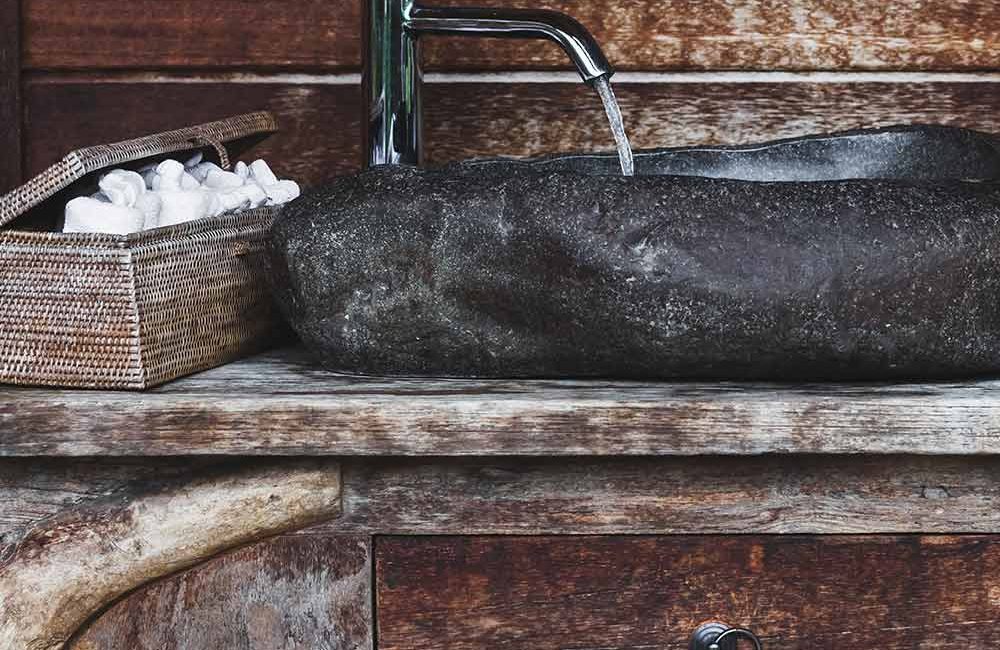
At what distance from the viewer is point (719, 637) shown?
2.36 feet

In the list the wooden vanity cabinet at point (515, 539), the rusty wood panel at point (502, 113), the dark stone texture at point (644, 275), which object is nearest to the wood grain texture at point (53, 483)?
the wooden vanity cabinet at point (515, 539)

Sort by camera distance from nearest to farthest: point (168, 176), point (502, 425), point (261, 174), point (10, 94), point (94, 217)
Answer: point (502, 425), point (94, 217), point (168, 176), point (261, 174), point (10, 94)

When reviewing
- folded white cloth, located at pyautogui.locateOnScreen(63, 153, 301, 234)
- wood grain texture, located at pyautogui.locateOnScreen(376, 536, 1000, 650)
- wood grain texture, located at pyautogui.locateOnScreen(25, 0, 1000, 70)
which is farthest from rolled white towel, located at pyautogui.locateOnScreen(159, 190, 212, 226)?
wood grain texture, located at pyautogui.locateOnScreen(25, 0, 1000, 70)

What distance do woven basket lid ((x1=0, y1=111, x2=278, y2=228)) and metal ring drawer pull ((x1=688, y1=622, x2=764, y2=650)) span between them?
0.52 metres

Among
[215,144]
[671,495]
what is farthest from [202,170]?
[671,495]

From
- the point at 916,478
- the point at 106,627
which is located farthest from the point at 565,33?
the point at 106,627

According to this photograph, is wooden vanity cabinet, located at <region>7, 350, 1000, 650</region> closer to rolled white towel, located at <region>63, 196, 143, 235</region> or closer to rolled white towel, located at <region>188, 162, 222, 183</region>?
rolled white towel, located at <region>63, 196, 143, 235</region>

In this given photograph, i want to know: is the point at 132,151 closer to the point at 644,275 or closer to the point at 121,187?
the point at 121,187

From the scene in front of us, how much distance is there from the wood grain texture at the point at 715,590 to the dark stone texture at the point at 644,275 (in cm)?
12

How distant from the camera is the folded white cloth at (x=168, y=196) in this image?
799mm

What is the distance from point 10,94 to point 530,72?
0.59 metres

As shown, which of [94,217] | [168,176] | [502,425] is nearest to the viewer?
[502,425]

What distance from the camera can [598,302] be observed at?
2.41 feet

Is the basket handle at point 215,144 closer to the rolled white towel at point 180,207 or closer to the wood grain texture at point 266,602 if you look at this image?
the rolled white towel at point 180,207
